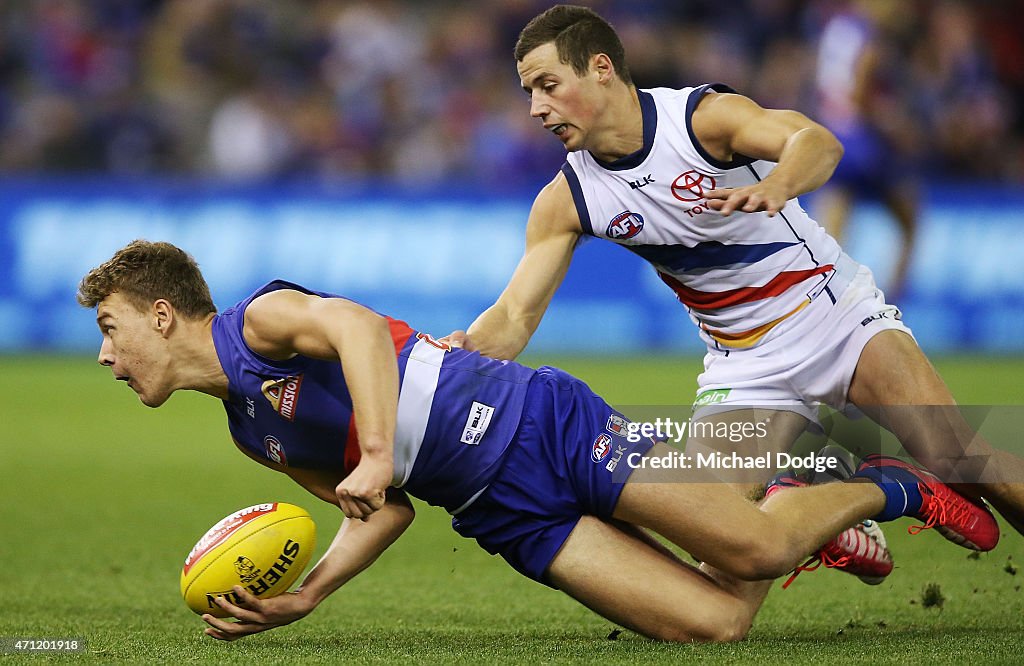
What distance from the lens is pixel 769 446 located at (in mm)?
5590

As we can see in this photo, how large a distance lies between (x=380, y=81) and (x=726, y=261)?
36.8 ft

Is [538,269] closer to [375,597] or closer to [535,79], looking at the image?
[535,79]

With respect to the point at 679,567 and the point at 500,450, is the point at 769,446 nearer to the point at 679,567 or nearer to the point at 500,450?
the point at 679,567

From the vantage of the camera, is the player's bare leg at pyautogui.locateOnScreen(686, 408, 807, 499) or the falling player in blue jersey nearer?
the falling player in blue jersey

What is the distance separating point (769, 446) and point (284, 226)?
9.35 m

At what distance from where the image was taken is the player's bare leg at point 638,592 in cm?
482

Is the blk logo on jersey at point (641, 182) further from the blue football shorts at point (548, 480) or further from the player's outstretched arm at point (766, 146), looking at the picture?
the blue football shorts at point (548, 480)

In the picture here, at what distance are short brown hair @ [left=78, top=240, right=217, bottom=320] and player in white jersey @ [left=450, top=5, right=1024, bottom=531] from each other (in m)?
1.06

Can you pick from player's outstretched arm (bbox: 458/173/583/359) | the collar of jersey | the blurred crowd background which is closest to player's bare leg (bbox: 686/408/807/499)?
player's outstretched arm (bbox: 458/173/583/359)

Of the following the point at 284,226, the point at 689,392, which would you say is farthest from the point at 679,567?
the point at 284,226

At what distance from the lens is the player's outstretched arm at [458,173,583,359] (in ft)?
18.6

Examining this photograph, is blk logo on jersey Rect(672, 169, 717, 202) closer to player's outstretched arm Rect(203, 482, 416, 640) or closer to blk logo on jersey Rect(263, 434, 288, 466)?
player's outstretched arm Rect(203, 482, 416, 640)

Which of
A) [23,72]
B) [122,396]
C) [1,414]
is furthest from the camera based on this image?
[23,72]

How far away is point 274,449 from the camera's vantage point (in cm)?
483
